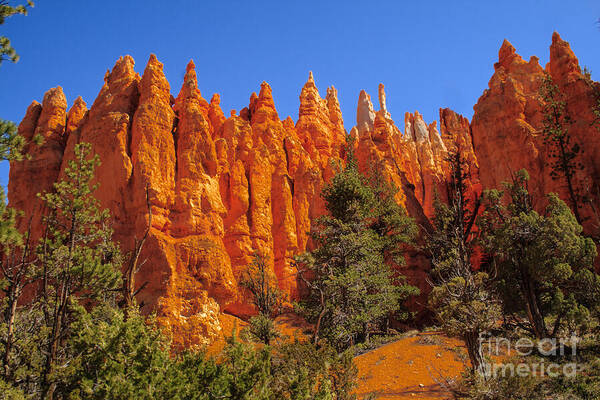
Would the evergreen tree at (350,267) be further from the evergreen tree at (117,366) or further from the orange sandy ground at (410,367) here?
the evergreen tree at (117,366)

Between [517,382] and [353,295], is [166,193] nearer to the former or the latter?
[353,295]

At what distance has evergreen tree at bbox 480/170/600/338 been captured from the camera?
19.6 m

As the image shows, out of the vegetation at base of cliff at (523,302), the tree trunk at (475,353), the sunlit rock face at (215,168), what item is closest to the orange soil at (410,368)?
the vegetation at base of cliff at (523,302)

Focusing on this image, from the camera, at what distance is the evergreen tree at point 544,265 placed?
19.6 m

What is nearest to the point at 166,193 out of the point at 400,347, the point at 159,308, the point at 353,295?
the point at 159,308

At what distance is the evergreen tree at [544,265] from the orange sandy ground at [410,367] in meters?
4.48

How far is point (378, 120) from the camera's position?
50.6m

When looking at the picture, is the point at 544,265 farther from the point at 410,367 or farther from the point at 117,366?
the point at 117,366

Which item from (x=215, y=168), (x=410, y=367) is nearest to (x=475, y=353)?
(x=410, y=367)

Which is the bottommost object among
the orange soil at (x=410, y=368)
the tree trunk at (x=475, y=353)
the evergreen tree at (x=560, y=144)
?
the orange soil at (x=410, y=368)

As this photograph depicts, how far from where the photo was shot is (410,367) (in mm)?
17656

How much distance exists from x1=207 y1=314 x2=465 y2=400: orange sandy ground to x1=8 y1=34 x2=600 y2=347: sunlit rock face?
1226 centimetres

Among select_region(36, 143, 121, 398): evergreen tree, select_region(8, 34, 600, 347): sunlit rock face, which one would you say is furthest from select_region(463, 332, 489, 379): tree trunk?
select_region(8, 34, 600, 347): sunlit rock face

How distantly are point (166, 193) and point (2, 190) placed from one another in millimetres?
21756
